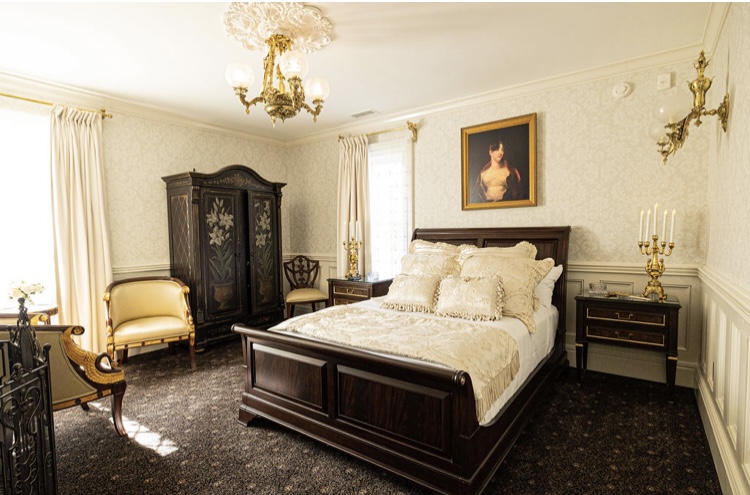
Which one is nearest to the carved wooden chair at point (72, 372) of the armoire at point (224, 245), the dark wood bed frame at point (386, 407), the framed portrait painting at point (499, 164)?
the dark wood bed frame at point (386, 407)

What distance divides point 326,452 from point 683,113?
2.95 m

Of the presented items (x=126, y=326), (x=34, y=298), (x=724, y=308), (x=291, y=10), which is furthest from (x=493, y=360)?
(x=34, y=298)

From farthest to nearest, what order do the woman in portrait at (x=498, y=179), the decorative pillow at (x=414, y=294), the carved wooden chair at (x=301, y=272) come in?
the carved wooden chair at (x=301, y=272)
the woman in portrait at (x=498, y=179)
the decorative pillow at (x=414, y=294)

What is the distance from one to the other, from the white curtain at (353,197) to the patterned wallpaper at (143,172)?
67.5 inches

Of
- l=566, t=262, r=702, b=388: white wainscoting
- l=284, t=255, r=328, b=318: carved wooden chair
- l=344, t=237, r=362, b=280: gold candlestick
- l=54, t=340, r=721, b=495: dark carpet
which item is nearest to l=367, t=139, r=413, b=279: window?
l=344, t=237, r=362, b=280: gold candlestick

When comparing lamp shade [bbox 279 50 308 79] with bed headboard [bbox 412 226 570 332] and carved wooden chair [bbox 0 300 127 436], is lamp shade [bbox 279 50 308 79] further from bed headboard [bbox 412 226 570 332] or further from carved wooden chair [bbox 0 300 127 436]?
bed headboard [bbox 412 226 570 332]

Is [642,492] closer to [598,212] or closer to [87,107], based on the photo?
[598,212]

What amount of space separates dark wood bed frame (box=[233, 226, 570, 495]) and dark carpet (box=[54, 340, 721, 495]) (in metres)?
0.12

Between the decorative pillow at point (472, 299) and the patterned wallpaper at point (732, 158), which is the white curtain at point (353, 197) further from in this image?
the patterned wallpaper at point (732, 158)

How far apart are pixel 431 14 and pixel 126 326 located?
3.66 metres

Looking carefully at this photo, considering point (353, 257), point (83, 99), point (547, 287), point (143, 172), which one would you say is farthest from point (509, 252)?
point (83, 99)

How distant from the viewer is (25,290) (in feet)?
10.7

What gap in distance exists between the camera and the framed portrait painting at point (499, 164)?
380 cm

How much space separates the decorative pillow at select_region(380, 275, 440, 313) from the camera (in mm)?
3020
